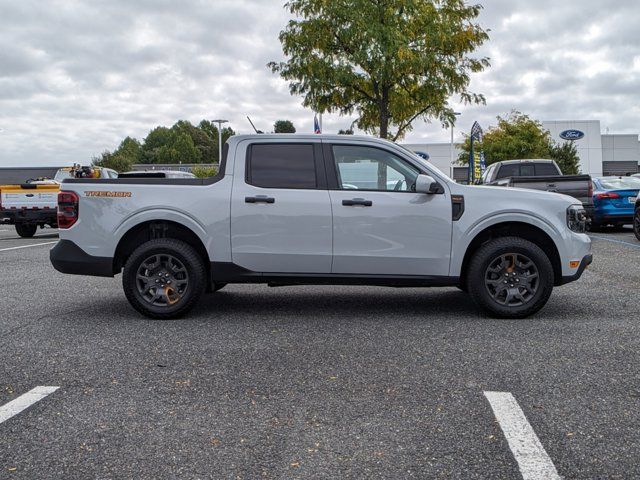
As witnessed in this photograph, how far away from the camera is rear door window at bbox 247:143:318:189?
→ 20.8 ft

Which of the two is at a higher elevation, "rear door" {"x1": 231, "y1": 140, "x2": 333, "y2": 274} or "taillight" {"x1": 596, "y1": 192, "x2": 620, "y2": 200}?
"taillight" {"x1": 596, "y1": 192, "x2": 620, "y2": 200}

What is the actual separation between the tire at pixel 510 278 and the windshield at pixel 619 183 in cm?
1181

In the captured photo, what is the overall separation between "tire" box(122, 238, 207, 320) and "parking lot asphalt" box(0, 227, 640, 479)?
17 cm

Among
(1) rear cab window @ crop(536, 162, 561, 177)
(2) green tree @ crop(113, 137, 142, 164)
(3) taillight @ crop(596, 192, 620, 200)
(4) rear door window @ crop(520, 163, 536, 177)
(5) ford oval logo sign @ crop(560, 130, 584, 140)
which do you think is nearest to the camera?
(3) taillight @ crop(596, 192, 620, 200)

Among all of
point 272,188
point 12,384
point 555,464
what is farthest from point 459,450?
point 272,188

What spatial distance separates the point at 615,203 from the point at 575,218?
11.3 meters

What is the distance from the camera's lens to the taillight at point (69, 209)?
632cm

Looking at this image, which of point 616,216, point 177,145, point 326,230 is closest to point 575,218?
point 326,230

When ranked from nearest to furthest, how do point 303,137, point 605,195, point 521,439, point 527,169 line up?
1. point 521,439
2. point 303,137
3. point 605,195
4. point 527,169

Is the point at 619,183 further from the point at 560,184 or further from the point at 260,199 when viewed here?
the point at 260,199

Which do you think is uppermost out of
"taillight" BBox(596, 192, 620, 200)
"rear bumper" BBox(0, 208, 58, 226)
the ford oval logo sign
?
the ford oval logo sign

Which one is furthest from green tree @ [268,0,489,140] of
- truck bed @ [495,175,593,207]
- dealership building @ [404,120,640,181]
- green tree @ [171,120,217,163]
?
green tree @ [171,120,217,163]

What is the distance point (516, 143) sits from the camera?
167 feet

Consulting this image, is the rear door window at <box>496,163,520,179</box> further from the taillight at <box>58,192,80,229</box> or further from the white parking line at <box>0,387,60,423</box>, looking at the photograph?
the white parking line at <box>0,387,60,423</box>
